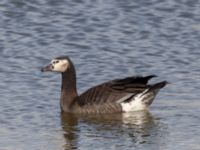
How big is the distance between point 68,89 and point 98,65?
165 cm

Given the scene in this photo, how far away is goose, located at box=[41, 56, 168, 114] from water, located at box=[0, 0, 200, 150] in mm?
217

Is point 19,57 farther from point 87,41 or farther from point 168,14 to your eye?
point 168,14

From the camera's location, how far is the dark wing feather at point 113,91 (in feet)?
53.4

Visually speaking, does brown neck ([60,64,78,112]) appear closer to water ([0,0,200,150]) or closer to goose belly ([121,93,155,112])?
water ([0,0,200,150])

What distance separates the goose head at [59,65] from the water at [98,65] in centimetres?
39

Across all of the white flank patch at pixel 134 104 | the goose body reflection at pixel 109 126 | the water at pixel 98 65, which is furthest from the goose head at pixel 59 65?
the white flank patch at pixel 134 104

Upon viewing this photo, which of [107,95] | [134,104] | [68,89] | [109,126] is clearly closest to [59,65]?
[68,89]

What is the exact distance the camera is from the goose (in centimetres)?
1627

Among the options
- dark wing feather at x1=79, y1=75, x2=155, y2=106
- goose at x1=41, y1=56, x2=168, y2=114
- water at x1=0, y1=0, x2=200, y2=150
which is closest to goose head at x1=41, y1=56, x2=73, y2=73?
goose at x1=41, y1=56, x2=168, y2=114

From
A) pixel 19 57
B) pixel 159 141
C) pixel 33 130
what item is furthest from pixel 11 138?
pixel 19 57

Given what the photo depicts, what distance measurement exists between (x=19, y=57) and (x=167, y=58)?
2.76 metres

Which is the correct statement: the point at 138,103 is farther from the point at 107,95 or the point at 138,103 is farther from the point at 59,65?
the point at 59,65

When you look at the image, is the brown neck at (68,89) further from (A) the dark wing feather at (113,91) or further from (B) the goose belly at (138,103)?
(B) the goose belly at (138,103)

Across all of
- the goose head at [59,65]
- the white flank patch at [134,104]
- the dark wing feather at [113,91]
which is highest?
the goose head at [59,65]
